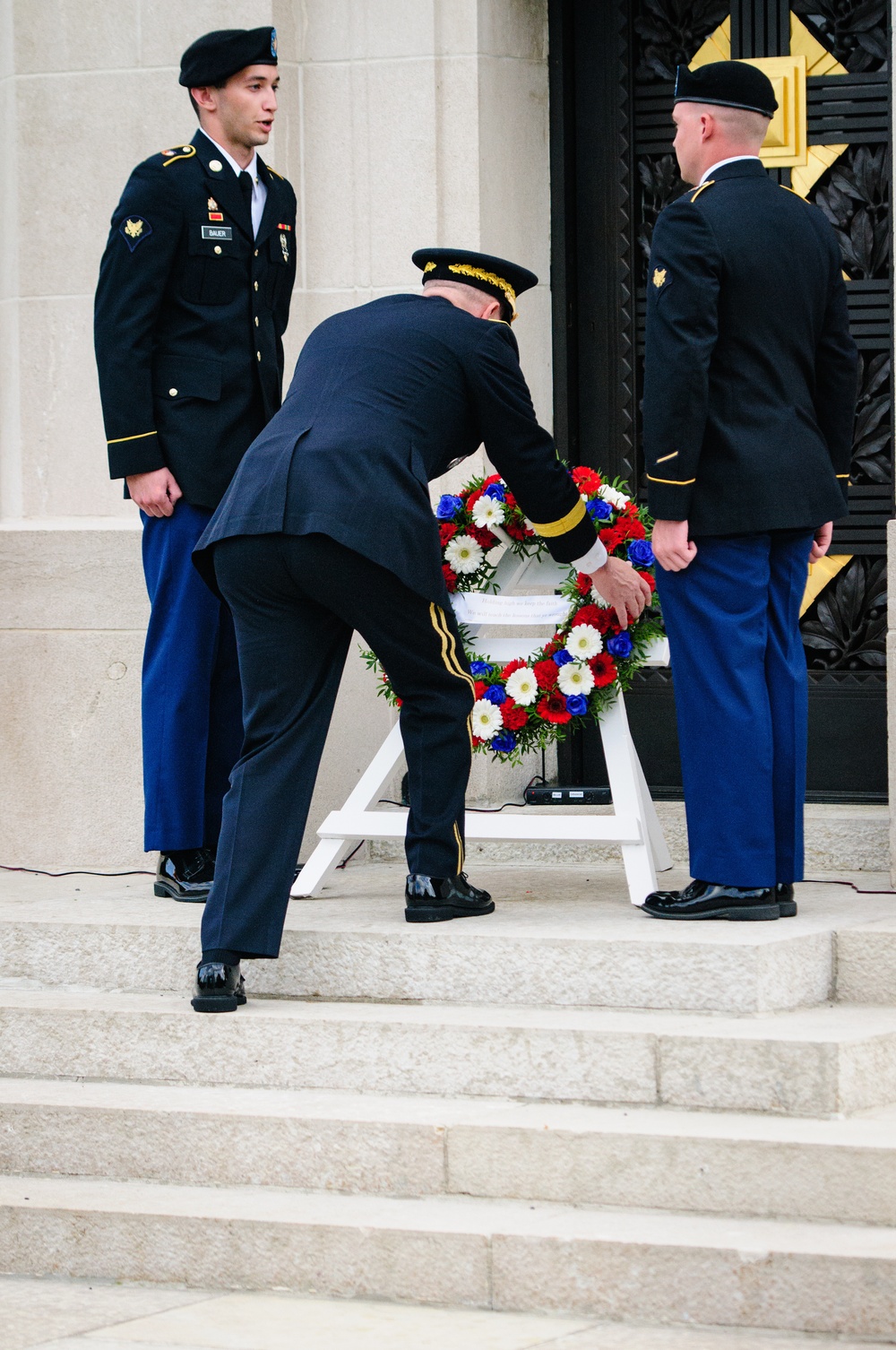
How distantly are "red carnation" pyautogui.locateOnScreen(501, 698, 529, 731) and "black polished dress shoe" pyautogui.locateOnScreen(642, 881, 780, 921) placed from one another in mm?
700

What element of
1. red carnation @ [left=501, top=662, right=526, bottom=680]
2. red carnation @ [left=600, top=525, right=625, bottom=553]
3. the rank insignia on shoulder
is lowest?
red carnation @ [left=501, top=662, right=526, bottom=680]

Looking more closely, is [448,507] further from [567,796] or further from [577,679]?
[567,796]

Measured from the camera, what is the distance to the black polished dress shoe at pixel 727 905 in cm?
468

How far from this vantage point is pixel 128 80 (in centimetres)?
638

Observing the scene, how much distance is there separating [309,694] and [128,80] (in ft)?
9.45

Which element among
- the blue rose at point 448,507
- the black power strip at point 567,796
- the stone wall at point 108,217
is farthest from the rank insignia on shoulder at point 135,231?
the black power strip at point 567,796

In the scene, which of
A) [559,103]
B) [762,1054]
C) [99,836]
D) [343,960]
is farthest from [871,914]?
[559,103]

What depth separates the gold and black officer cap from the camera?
4.72 meters

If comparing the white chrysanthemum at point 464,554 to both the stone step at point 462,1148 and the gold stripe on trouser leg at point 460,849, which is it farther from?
the stone step at point 462,1148

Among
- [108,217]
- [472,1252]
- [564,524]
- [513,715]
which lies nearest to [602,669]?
[513,715]

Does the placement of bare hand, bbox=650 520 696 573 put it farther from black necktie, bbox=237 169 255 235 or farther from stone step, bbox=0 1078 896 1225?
black necktie, bbox=237 169 255 235

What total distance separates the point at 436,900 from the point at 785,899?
878 millimetres

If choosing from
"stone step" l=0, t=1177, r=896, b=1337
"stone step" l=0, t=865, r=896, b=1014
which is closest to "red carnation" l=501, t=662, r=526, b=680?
"stone step" l=0, t=865, r=896, b=1014

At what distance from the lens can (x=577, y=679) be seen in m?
5.07
